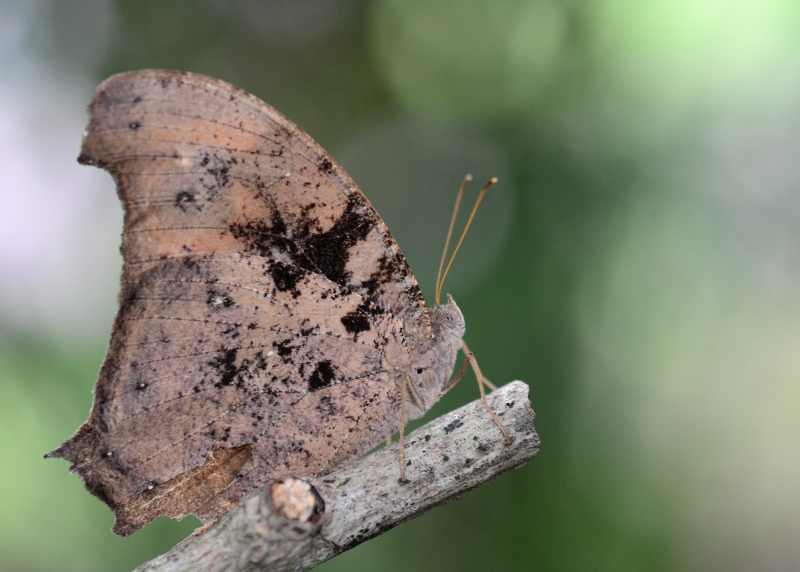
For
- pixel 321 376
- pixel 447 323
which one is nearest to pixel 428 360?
pixel 447 323

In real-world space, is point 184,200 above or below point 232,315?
above

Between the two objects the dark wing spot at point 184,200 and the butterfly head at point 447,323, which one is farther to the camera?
the butterfly head at point 447,323

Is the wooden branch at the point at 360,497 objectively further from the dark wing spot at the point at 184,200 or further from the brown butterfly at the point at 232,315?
the dark wing spot at the point at 184,200

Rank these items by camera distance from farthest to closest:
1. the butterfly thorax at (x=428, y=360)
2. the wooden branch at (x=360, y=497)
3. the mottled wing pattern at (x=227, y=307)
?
1. the butterfly thorax at (x=428, y=360)
2. the mottled wing pattern at (x=227, y=307)
3. the wooden branch at (x=360, y=497)

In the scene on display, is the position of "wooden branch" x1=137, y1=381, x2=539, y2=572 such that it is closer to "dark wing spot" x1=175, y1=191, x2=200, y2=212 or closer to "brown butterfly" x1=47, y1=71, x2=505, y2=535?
"brown butterfly" x1=47, y1=71, x2=505, y2=535

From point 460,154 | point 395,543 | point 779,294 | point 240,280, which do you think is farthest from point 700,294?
point 240,280

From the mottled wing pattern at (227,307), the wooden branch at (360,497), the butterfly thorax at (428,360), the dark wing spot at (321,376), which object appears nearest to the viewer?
the wooden branch at (360,497)

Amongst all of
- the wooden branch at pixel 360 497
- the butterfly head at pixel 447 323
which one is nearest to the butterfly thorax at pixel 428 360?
the butterfly head at pixel 447 323

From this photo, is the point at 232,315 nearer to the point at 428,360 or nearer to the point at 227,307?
the point at 227,307
